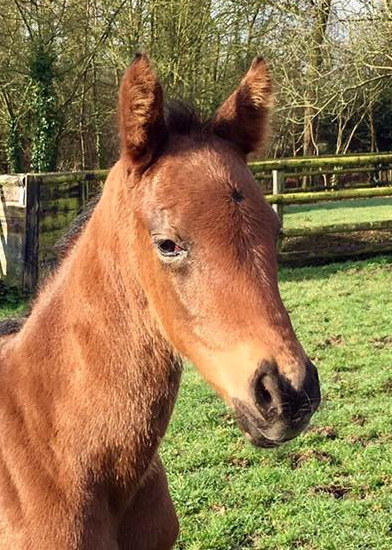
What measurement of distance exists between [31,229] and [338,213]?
11374mm

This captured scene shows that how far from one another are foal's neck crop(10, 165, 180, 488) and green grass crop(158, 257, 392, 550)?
29.2 inches

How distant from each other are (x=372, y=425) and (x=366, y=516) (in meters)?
1.16

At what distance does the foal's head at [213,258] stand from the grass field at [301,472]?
1.13 meters

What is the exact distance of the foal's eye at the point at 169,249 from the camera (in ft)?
5.81

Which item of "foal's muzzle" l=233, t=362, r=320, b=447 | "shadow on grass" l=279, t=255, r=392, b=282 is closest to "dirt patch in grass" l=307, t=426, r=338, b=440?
"foal's muzzle" l=233, t=362, r=320, b=447

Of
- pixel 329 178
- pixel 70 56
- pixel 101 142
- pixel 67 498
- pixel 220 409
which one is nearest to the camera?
pixel 67 498

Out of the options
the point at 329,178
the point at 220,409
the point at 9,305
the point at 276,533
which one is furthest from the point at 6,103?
the point at 276,533

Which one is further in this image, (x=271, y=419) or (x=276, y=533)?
(x=276, y=533)

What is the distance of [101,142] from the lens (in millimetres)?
18078

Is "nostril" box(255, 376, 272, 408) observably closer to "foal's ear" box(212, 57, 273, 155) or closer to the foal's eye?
the foal's eye

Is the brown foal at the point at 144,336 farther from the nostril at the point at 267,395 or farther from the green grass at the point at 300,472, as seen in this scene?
the green grass at the point at 300,472

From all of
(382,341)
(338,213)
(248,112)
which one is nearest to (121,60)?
(338,213)

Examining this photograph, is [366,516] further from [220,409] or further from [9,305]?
[9,305]

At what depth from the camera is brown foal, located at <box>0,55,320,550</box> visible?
1656mm
